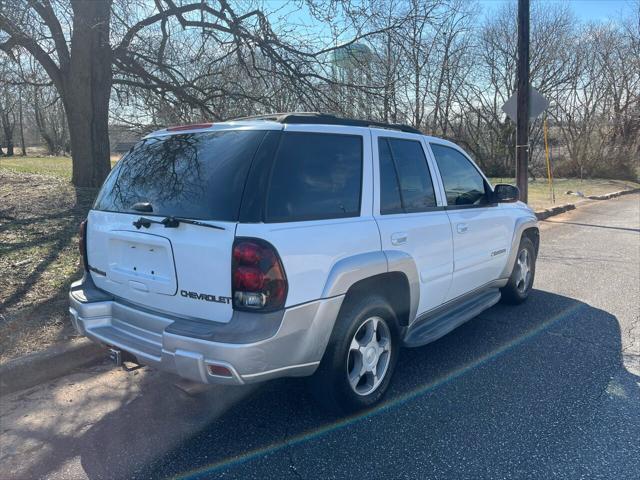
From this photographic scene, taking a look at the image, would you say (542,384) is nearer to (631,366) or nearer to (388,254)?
(631,366)

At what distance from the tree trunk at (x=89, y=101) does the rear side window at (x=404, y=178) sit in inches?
272

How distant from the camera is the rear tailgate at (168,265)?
2725 mm

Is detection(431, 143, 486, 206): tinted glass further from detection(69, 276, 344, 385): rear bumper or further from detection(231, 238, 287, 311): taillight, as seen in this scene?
detection(231, 238, 287, 311): taillight

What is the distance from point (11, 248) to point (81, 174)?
161 inches

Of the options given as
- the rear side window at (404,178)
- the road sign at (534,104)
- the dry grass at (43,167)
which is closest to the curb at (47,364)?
the rear side window at (404,178)

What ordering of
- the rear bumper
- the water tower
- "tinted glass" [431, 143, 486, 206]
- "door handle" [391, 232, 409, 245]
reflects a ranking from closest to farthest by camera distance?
the rear bumper < "door handle" [391, 232, 409, 245] < "tinted glass" [431, 143, 486, 206] < the water tower

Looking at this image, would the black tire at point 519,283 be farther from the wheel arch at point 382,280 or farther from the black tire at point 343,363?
the black tire at point 343,363

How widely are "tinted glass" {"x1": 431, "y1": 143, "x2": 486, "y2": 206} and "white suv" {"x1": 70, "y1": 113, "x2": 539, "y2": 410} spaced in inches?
10.0

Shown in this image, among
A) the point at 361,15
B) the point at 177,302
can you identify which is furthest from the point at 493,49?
the point at 177,302

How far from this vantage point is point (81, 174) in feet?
32.9

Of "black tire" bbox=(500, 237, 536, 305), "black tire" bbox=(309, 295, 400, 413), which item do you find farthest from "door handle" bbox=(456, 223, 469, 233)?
"black tire" bbox=(500, 237, 536, 305)

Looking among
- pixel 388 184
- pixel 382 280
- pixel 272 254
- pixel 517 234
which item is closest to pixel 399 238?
pixel 382 280

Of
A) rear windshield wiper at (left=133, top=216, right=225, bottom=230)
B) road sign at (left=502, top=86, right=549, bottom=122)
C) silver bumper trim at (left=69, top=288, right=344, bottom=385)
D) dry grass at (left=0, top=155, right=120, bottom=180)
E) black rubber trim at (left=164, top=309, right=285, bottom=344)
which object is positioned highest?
road sign at (left=502, top=86, right=549, bottom=122)

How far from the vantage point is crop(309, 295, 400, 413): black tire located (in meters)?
3.08
